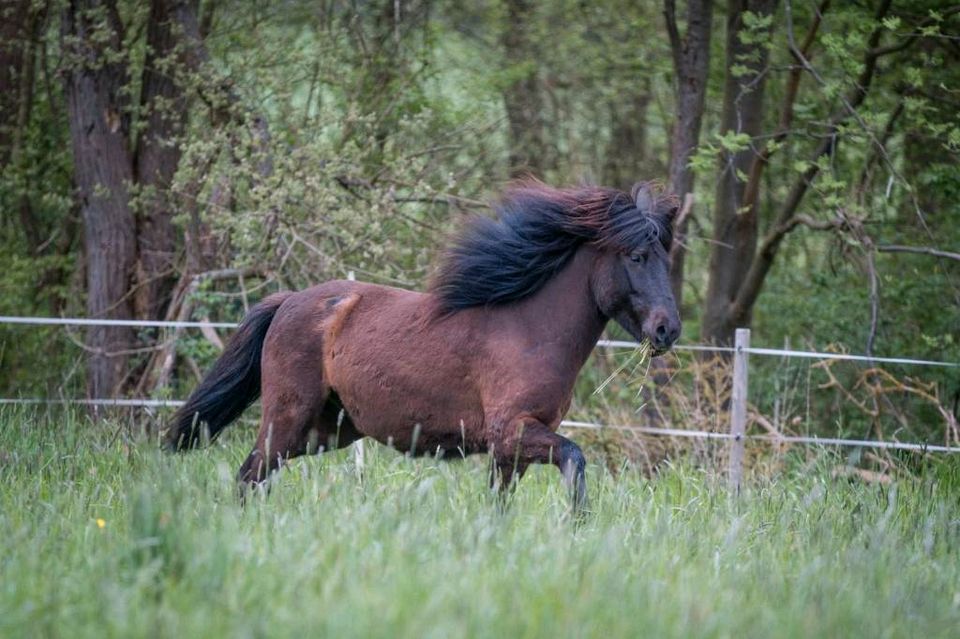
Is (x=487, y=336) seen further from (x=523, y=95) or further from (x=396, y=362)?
(x=523, y=95)

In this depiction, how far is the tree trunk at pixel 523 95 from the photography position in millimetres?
15969

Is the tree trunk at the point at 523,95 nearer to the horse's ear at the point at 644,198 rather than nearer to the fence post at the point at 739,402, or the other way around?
the fence post at the point at 739,402

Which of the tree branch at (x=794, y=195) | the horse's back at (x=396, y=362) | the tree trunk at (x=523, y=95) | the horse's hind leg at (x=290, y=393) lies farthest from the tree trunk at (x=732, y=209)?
the horse's hind leg at (x=290, y=393)

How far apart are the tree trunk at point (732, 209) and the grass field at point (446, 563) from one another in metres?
6.44

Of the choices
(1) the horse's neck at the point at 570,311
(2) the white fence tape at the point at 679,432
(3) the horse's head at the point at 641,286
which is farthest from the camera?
(2) the white fence tape at the point at 679,432

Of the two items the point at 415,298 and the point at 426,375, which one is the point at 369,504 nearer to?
the point at 426,375

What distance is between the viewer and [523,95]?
16.5 m

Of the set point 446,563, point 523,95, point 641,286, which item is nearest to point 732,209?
point 523,95

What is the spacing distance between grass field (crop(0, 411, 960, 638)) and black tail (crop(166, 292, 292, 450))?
79 cm

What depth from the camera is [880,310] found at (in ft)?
39.3

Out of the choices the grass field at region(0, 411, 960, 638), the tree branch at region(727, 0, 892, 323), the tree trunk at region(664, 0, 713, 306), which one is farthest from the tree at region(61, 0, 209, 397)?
the tree branch at region(727, 0, 892, 323)

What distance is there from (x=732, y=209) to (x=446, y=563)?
9029mm

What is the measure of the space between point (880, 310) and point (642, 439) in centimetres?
364

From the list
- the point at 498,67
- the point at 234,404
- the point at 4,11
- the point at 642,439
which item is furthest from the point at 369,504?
the point at 498,67
